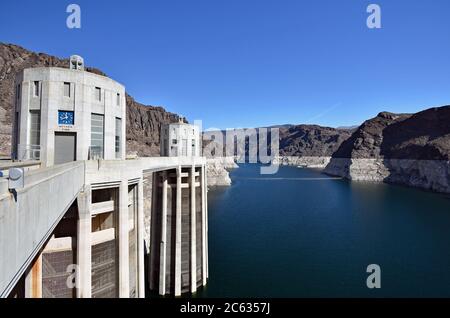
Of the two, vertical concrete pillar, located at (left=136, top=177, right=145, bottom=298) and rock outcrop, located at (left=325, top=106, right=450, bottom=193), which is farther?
rock outcrop, located at (left=325, top=106, right=450, bottom=193)

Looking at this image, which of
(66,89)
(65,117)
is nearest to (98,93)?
(66,89)

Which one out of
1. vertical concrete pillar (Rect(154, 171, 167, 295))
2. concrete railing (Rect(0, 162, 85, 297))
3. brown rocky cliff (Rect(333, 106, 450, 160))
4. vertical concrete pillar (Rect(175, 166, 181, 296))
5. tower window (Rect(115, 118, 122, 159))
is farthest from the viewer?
brown rocky cliff (Rect(333, 106, 450, 160))

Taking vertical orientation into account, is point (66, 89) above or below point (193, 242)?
above

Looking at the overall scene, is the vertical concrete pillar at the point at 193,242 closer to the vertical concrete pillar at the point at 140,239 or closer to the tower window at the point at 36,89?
the vertical concrete pillar at the point at 140,239

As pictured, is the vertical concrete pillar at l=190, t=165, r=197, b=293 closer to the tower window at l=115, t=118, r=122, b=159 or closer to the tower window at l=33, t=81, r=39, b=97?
the tower window at l=115, t=118, r=122, b=159

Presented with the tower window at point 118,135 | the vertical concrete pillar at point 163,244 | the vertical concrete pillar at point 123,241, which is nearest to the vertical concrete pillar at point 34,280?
the vertical concrete pillar at point 123,241

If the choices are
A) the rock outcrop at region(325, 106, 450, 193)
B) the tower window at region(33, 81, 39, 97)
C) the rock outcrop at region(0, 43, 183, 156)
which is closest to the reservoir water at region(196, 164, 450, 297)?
the tower window at region(33, 81, 39, 97)

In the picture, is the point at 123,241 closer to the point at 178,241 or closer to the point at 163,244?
the point at 178,241
